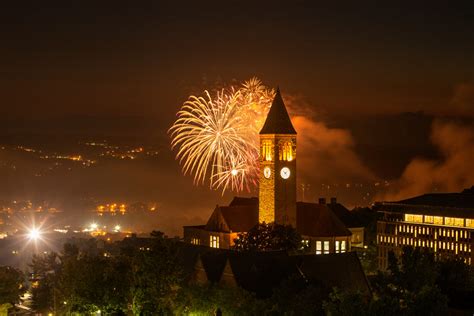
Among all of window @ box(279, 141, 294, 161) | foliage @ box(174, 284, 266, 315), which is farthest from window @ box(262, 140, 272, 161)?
foliage @ box(174, 284, 266, 315)

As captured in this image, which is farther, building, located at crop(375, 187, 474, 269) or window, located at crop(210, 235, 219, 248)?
→ building, located at crop(375, 187, 474, 269)

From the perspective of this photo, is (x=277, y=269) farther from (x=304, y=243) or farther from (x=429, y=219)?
(x=429, y=219)

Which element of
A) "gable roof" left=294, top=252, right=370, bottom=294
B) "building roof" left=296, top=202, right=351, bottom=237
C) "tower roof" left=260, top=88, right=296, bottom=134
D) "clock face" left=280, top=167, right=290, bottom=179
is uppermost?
"tower roof" left=260, top=88, right=296, bottom=134

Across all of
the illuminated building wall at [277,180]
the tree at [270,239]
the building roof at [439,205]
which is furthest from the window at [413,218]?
the tree at [270,239]

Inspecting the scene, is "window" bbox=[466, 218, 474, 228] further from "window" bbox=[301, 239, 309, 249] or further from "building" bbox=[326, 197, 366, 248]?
"window" bbox=[301, 239, 309, 249]

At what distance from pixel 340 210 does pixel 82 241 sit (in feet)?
160

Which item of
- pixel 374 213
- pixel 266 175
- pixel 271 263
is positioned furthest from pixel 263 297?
pixel 374 213

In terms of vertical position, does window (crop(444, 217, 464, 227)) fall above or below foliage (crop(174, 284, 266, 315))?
above

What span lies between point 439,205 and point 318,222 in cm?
3061

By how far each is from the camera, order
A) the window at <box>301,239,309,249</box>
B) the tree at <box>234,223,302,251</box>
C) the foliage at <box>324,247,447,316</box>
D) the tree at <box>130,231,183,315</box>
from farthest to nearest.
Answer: the window at <box>301,239,309,249</box> → the tree at <box>234,223,302,251</box> → the tree at <box>130,231,183,315</box> → the foliage at <box>324,247,447,316</box>

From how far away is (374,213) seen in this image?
561 ft

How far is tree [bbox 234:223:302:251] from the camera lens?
11369 centimetres

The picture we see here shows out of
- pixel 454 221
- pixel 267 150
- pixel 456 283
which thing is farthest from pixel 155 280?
pixel 454 221

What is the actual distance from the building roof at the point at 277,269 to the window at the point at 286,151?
28072 mm
